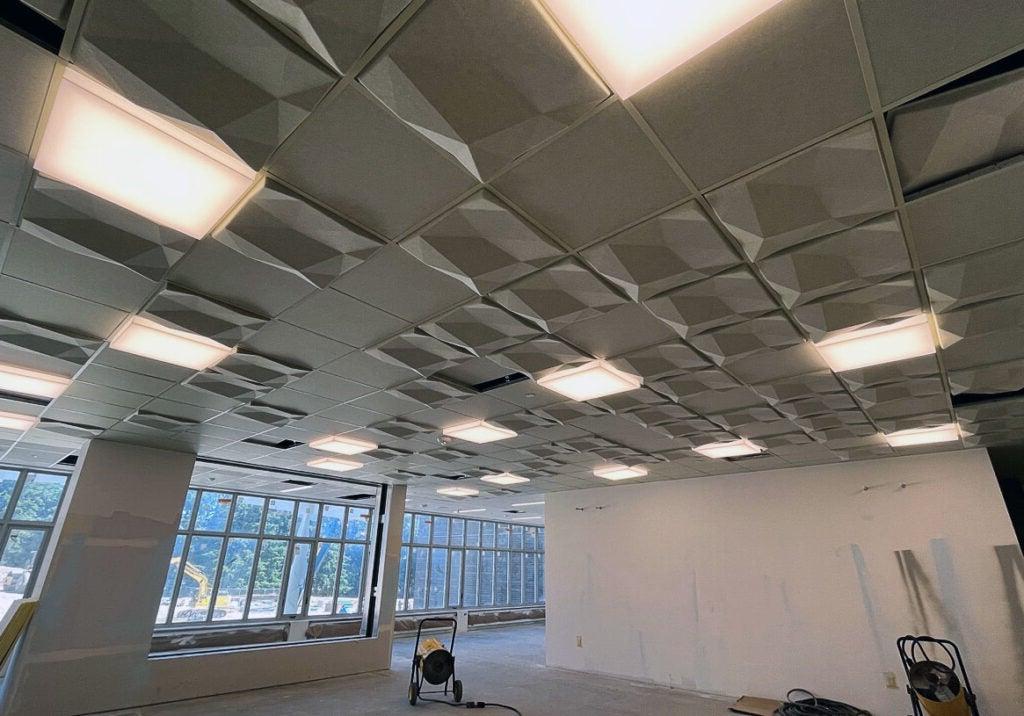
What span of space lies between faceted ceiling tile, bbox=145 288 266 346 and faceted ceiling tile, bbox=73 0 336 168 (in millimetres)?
1400

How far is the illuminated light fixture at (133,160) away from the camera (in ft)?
5.21

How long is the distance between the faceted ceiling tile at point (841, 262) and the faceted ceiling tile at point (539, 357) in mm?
1288

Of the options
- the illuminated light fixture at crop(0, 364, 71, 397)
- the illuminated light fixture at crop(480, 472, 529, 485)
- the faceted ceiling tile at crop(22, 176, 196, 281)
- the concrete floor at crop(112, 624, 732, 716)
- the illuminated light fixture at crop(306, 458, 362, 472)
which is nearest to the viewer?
the faceted ceiling tile at crop(22, 176, 196, 281)

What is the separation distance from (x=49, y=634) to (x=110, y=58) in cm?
644

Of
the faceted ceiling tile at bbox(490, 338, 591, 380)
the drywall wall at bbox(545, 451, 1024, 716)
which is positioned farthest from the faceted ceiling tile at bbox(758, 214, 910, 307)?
the drywall wall at bbox(545, 451, 1024, 716)

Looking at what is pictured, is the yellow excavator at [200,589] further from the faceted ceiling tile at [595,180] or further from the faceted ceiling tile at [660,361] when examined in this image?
the faceted ceiling tile at [595,180]

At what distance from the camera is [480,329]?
301 cm

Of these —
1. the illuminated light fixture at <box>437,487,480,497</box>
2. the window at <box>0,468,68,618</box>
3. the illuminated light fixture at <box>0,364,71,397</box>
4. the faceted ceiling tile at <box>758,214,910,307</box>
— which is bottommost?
the window at <box>0,468,68,618</box>

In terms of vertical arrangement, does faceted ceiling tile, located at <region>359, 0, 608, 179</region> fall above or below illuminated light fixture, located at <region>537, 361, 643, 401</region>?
above

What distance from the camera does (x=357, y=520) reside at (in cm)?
1275

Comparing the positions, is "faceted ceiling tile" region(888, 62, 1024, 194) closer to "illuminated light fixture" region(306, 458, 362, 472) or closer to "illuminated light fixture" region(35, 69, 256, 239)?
"illuminated light fixture" region(35, 69, 256, 239)

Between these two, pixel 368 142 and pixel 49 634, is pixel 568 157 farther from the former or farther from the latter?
pixel 49 634

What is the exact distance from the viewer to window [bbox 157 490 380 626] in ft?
32.7

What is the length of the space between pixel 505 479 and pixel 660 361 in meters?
5.03
